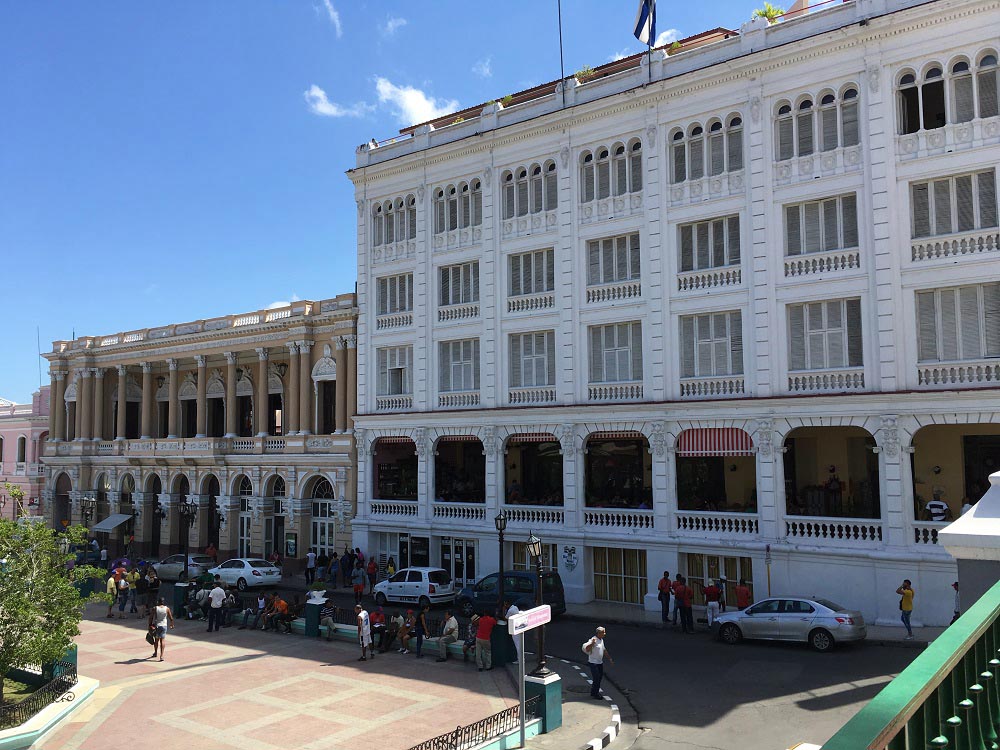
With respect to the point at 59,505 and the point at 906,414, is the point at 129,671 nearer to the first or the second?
the point at 906,414

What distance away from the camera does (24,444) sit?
60.1 m

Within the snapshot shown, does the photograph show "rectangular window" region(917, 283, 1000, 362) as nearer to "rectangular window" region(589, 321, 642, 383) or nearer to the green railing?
"rectangular window" region(589, 321, 642, 383)

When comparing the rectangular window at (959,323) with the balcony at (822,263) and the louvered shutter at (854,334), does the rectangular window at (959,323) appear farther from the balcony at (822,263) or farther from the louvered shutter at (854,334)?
the balcony at (822,263)

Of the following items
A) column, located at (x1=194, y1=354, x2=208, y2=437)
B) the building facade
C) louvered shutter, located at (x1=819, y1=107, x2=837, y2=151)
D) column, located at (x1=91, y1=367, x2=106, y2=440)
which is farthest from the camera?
column, located at (x1=91, y1=367, x2=106, y2=440)

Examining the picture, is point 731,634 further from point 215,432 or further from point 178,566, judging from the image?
point 215,432

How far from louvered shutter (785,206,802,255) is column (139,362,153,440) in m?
37.5

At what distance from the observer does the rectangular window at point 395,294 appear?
117 ft

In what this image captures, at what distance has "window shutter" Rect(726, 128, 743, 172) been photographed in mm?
26922

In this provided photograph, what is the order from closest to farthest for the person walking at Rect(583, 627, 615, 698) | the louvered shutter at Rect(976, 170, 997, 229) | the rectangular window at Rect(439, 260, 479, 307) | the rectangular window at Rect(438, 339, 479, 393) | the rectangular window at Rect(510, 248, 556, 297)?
the person walking at Rect(583, 627, 615, 698) < the louvered shutter at Rect(976, 170, 997, 229) < the rectangular window at Rect(510, 248, 556, 297) < the rectangular window at Rect(438, 339, 479, 393) < the rectangular window at Rect(439, 260, 479, 307)

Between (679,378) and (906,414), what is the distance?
7.20 meters

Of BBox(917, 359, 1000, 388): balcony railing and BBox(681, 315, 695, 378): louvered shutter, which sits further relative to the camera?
BBox(681, 315, 695, 378): louvered shutter

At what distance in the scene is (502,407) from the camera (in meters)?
31.7

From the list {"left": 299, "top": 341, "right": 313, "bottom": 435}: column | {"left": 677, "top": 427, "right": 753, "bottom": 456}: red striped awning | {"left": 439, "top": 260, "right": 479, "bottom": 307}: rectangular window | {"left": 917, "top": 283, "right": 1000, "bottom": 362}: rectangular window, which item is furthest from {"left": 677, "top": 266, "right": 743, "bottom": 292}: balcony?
{"left": 299, "top": 341, "right": 313, "bottom": 435}: column

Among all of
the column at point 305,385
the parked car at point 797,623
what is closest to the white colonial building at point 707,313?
the parked car at point 797,623
